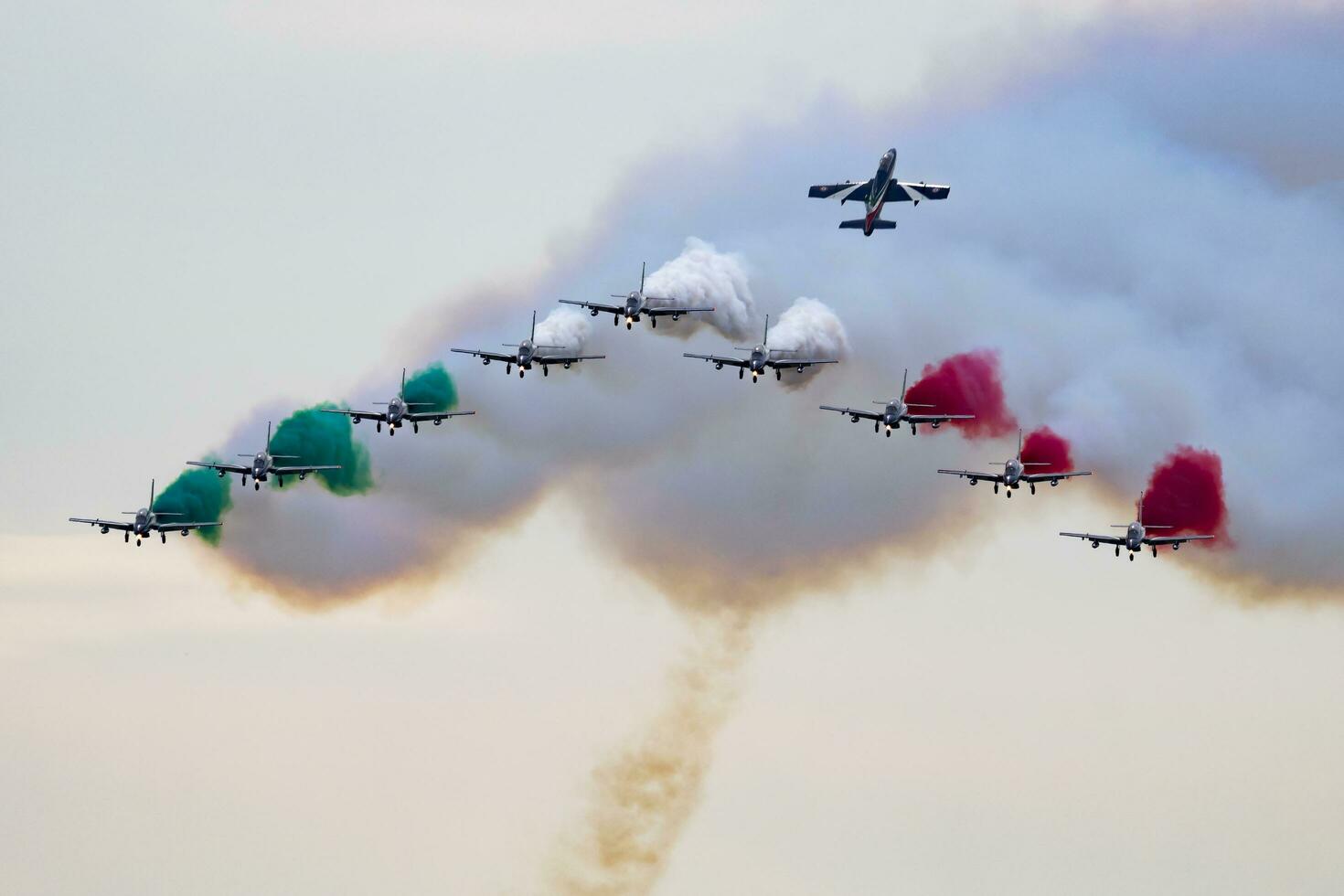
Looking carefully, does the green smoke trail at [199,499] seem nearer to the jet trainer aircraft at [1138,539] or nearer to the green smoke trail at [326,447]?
the green smoke trail at [326,447]

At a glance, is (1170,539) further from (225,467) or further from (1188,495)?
(225,467)

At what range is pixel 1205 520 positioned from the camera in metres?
151

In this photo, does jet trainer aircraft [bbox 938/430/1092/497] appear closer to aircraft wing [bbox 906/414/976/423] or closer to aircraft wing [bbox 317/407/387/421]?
aircraft wing [bbox 906/414/976/423]

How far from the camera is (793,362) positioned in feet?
480

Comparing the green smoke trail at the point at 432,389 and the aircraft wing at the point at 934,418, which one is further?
the green smoke trail at the point at 432,389

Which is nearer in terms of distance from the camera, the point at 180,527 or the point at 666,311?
the point at 666,311

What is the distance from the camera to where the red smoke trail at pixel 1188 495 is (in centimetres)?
15012

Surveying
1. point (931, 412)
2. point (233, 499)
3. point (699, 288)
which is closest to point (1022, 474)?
point (931, 412)

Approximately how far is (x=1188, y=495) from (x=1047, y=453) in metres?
6.98

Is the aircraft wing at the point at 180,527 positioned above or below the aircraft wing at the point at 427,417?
below

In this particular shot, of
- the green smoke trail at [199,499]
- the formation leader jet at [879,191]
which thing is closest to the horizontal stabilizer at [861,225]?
the formation leader jet at [879,191]

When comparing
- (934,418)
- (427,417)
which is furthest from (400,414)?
(934,418)

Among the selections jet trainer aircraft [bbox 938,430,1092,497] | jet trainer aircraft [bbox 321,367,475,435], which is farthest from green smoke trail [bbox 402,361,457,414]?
jet trainer aircraft [bbox 938,430,1092,497]

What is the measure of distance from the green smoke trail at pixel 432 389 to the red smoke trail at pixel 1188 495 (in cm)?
3364
